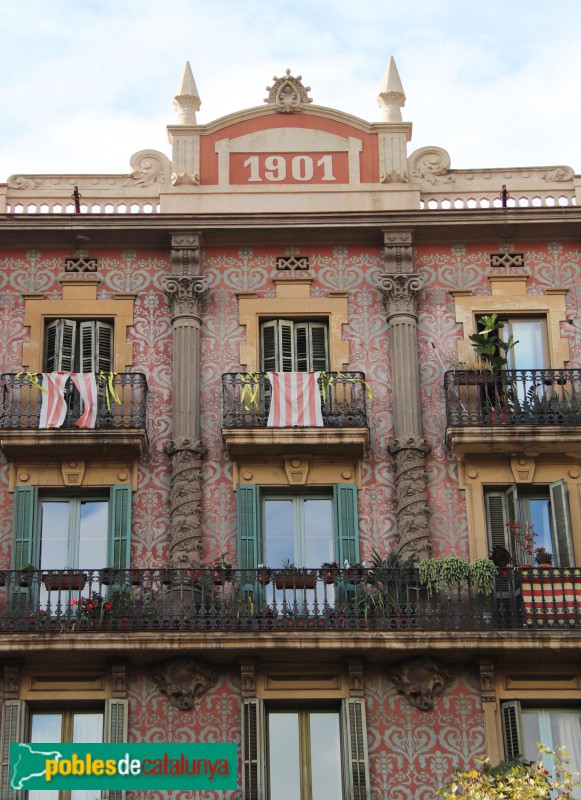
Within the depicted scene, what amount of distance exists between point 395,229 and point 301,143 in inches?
101

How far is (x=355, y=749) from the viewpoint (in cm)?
2459

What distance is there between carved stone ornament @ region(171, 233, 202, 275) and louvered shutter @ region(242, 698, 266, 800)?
802 cm

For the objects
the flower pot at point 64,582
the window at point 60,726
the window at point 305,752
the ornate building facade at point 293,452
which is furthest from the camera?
the flower pot at point 64,582

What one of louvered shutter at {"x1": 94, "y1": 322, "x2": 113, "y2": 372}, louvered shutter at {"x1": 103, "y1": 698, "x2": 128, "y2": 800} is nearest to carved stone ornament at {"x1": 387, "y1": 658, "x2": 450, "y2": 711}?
louvered shutter at {"x1": 103, "y1": 698, "x2": 128, "y2": 800}

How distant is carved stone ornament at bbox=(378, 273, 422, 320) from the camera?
28375 millimetres

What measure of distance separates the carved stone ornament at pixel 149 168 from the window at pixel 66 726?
987cm

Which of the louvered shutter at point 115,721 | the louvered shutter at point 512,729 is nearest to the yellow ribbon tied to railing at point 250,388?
the louvered shutter at point 115,721

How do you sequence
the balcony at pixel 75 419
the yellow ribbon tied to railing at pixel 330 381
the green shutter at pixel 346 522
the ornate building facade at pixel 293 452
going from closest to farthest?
1. the ornate building facade at pixel 293 452
2. the green shutter at pixel 346 522
3. the balcony at pixel 75 419
4. the yellow ribbon tied to railing at pixel 330 381

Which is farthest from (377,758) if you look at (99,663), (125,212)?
(125,212)

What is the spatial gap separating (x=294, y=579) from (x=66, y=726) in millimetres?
4250

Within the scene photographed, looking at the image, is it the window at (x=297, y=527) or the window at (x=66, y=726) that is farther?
the window at (x=297, y=527)

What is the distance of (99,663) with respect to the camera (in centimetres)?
2512

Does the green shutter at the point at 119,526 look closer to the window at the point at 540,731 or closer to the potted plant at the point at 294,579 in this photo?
the potted plant at the point at 294,579

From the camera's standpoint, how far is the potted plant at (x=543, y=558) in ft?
85.7
